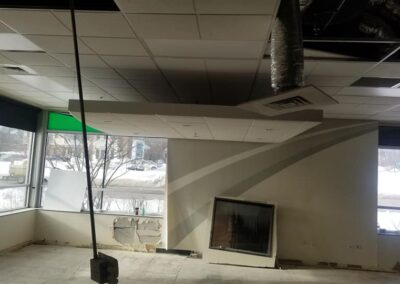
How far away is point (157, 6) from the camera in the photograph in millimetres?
2201

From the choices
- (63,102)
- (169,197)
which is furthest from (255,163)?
(63,102)

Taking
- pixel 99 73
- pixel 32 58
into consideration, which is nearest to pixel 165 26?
pixel 99 73

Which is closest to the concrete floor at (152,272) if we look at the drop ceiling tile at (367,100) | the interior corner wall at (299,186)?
the interior corner wall at (299,186)

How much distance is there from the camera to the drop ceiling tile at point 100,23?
2.39 meters

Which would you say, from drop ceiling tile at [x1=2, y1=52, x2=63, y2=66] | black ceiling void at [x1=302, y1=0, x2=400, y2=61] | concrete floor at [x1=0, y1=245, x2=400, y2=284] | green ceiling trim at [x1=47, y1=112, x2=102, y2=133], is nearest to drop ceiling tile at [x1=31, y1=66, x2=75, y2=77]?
drop ceiling tile at [x1=2, y1=52, x2=63, y2=66]

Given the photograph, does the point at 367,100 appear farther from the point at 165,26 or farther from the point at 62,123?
the point at 62,123

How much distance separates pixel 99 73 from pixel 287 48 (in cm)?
246

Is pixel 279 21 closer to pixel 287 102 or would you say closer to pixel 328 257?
pixel 287 102

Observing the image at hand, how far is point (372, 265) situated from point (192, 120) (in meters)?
4.41

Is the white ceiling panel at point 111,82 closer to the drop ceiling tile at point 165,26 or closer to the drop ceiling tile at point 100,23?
the drop ceiling tile at point 100,23

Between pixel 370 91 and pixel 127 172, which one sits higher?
pixel 370 91

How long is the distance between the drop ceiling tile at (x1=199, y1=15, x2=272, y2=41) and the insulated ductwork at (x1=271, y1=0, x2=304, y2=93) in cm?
12

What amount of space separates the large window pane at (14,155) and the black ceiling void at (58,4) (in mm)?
4402

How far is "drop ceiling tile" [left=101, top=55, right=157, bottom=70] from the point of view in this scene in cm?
331
